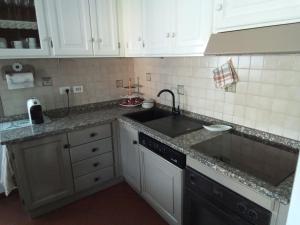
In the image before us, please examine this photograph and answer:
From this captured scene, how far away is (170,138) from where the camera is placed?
1.53m

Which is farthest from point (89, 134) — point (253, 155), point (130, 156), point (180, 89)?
point (253, 155)

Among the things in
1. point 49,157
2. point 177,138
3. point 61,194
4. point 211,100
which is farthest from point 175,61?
point 61,194

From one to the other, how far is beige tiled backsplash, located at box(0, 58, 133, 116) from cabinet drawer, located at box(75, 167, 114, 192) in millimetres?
807

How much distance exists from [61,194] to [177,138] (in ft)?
4.24

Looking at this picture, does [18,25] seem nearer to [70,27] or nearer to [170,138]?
[70,27]

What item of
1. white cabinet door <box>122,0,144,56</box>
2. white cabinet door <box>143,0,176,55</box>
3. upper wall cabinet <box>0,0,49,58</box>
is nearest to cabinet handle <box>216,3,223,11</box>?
white cabinet door <box>143,0,176,55</box>

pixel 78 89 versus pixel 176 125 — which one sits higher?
pixel 78 89

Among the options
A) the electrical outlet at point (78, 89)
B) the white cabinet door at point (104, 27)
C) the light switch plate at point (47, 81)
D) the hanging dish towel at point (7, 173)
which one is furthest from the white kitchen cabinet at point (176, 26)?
the hanging dish towel at point (7, 173)

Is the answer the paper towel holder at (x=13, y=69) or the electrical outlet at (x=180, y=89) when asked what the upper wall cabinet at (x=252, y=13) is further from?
the paper towel holder at (x=13, y=69)

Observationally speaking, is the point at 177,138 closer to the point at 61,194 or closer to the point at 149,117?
the point at 149,117

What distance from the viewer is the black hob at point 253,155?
1.09 meters

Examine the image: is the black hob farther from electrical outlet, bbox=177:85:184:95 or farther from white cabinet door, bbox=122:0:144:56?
white cabinet door, bbox=122:0:144:56

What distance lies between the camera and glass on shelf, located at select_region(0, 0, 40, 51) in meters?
1.72

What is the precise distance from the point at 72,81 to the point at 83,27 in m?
0.61
